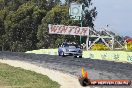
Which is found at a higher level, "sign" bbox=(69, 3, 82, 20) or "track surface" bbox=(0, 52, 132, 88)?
"sign" bbox=(69, 3, 82, 20)

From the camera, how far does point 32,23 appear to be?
3748 inches

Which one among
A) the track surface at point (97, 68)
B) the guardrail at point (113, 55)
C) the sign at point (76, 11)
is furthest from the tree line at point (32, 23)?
the track surface at point (97, 68)

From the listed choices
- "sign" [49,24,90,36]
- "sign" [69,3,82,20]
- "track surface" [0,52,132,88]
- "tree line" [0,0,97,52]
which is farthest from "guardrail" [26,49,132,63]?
"tree line" [0,0,97,52]

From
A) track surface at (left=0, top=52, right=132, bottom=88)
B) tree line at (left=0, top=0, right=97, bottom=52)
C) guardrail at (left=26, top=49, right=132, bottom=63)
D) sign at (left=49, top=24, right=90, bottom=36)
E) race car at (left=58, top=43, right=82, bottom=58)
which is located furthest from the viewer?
tree line at (left=0, top=0, right=97, bottom=52)

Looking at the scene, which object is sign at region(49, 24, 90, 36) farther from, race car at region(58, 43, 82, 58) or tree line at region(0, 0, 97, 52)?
race car at region(58, 43, 82, 58)

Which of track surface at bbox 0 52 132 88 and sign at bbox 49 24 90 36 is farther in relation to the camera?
sign at bbox 49 24 90 36

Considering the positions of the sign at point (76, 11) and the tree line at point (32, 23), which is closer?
the sign at point (76, 11)

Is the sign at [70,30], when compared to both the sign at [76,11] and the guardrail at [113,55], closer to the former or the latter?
the sign at [76,11]

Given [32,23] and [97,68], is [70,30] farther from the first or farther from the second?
[97,68]

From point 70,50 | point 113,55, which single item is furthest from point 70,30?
point 113,55

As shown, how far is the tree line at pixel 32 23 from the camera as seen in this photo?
87938 mm

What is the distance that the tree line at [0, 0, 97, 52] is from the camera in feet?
289

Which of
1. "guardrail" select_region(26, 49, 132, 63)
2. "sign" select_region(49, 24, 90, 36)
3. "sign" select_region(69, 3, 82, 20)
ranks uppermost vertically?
"sign" select_region(69, 3, 82, 20)

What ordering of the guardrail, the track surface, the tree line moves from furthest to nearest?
the tree line → the guardrail → the track surface
